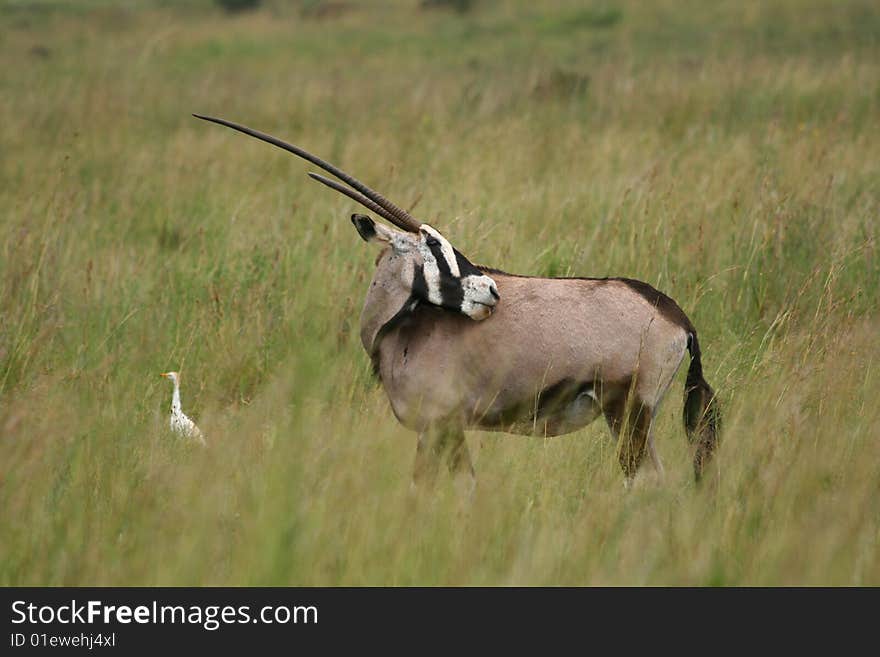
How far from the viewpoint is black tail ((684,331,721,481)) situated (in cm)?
449

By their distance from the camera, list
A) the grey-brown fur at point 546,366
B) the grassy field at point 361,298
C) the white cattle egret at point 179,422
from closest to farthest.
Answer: the grassy field at point 361,298, the grey-brown fur at point 546,366, the white cattle egret at point 179,422

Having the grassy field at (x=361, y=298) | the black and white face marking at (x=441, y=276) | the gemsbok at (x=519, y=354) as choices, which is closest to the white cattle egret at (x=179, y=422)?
the grassy field at (x=361, y=298)

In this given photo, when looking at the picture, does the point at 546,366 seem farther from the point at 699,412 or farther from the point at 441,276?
the point at 699,412

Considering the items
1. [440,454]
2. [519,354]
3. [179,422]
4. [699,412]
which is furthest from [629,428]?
[179,422]

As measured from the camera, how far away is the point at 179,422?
5215 mm

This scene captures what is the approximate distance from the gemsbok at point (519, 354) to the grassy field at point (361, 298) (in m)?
0.17

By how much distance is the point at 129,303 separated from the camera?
6711 millimetres

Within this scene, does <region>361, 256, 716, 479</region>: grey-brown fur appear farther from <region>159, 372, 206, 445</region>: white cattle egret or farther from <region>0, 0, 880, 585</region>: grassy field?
<region>159, 372, 206, 445</region>: white cattle egret


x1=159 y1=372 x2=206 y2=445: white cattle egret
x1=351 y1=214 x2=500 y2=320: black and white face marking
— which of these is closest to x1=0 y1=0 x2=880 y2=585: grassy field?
x1=159 y1=372 x2=206 y2=445: white cattle egret

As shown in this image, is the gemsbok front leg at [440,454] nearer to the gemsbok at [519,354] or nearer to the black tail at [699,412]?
the gemsbok at [519,354]

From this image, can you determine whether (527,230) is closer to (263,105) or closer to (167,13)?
(263,105)

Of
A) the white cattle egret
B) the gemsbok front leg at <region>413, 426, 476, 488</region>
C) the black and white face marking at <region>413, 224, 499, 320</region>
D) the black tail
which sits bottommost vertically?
the white cattle egret

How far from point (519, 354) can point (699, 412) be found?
72cm

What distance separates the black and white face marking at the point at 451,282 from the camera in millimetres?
4441
